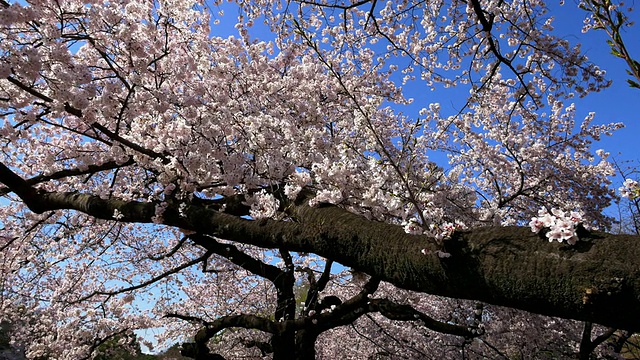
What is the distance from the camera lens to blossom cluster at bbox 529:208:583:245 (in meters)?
1.83

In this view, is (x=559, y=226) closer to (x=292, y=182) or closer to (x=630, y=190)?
(x=630, y=190)

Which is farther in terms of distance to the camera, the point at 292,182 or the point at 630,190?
the point at 292,182

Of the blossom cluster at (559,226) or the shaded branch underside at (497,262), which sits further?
the blossom cluster at (559,226)

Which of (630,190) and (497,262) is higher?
(630,190)

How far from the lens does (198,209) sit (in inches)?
163

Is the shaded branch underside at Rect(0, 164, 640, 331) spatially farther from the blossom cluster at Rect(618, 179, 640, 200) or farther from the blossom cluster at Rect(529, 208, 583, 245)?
the blossom cluster at Rect(618, 179, 640, 200)

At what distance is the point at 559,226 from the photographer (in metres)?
1.88

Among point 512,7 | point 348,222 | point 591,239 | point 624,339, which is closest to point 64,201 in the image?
point 348,222

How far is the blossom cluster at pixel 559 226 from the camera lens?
1829mm

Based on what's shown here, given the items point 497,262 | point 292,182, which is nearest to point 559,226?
point 497,262

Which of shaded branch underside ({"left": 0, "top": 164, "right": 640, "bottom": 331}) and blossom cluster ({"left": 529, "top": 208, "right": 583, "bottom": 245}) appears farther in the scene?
blossom cluster ({"left": 529, "top": 208, "right": 583, "bottom": 245})

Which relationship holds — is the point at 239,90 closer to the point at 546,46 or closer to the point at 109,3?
the point at 109,3

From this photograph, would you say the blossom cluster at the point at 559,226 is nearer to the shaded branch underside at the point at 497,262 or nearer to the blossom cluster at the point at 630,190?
the shaded branch underside at the point at 497,262

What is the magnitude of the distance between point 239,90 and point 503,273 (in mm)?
5790
